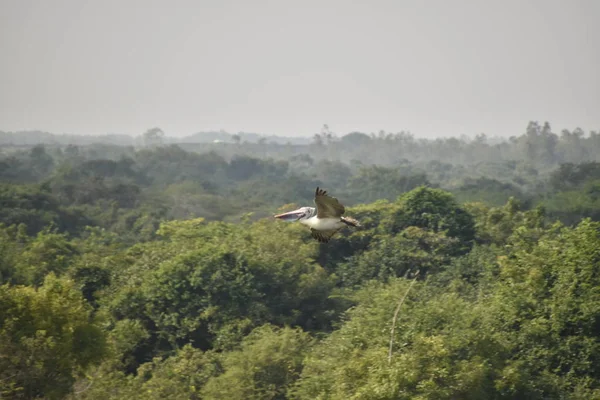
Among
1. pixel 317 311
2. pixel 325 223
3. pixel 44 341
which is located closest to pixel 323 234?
pixel 325 223

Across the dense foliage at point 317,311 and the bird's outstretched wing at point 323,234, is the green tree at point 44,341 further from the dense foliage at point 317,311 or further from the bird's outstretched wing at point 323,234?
the bird's outstretched wing at point 323,234

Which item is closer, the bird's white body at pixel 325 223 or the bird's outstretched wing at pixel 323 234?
the bird's white body at pixel 325 223

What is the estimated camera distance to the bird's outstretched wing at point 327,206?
23.7 ft

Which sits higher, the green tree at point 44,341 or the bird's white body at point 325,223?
the bird's white body at point 325,223

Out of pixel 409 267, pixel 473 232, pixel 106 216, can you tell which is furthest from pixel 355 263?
pixel 106 216

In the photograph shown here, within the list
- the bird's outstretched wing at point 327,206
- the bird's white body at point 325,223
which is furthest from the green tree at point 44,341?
the bird's outstretched wing at point 327,206

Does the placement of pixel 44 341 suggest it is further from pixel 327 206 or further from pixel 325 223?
pixel 327 206

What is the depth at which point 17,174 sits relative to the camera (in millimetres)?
64062

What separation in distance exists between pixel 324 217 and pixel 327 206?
315mm

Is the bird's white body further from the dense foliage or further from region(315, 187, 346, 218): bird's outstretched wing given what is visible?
the dense foliage

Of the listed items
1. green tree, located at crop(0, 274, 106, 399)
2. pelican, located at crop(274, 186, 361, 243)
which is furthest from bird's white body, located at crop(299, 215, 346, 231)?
green tree, located at crop(0, 274, 106, 399)

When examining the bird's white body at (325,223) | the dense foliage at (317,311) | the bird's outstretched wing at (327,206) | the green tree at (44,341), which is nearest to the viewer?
the bird's outstretched wing at (327,206)

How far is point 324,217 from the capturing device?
776 cm

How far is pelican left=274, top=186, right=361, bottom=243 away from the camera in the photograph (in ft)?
24.1
